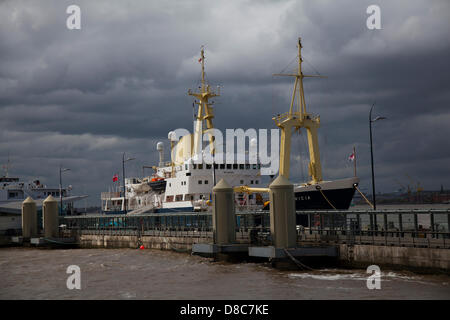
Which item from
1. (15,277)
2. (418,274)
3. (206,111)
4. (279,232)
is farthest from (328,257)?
(206,111)

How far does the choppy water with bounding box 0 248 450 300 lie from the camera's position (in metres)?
20.0

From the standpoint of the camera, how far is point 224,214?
29.7 m

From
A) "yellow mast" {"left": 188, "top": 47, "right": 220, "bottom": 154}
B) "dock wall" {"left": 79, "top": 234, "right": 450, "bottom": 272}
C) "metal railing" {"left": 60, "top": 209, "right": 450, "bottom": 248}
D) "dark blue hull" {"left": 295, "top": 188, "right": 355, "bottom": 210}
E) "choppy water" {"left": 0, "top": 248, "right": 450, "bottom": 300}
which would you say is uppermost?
"yellow mast" {"left": 188, "top": 47, "right": 220, "bottom": 154}

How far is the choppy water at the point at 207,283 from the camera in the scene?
2003 cm

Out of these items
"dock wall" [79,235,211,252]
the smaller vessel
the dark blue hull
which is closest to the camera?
"dock wall" [79,235,211,252]

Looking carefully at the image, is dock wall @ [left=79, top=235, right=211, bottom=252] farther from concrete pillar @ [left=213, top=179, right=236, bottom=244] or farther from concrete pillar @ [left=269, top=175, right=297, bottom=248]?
concrete pillar @ [left=269, top=175, right=297, bottom=248]

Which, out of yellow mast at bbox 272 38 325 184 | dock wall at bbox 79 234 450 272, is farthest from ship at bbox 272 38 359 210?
dock wall at bbox 79 234 450 272

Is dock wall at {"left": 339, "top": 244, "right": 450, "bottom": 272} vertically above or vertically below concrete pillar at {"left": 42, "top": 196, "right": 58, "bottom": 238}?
below

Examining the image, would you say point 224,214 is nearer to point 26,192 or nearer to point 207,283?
point 207,283

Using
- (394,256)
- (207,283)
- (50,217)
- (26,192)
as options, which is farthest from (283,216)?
(26,192)

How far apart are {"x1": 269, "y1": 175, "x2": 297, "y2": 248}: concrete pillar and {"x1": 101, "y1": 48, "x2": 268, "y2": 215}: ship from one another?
2620 centimetres

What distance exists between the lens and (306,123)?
173 feet

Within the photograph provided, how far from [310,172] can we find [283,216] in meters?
27.7
